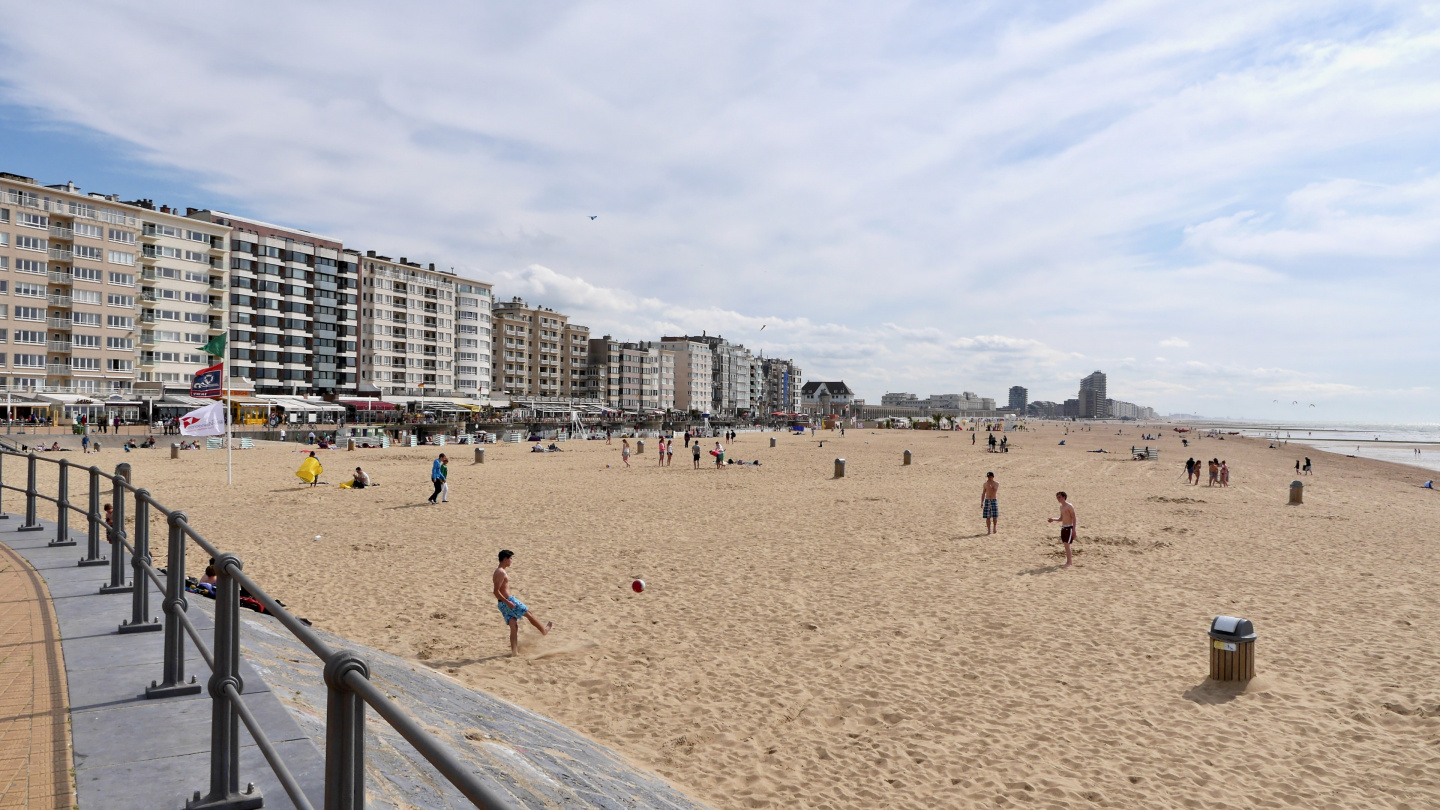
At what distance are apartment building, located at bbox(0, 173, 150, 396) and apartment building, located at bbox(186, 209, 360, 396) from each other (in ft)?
34.5

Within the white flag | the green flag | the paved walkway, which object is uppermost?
the green flag

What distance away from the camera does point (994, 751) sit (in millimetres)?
7207

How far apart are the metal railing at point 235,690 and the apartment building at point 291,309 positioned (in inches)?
3349

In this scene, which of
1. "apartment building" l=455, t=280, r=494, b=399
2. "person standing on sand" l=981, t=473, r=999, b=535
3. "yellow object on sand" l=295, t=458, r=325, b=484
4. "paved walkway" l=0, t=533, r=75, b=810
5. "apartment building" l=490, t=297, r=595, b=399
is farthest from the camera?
"apartment building" l=490, t=297, r=595, b=399

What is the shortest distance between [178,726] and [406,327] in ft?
333

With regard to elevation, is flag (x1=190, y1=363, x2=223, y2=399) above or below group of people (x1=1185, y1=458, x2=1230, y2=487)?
above

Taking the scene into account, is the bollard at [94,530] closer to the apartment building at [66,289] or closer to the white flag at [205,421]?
the white flag at [205,421]

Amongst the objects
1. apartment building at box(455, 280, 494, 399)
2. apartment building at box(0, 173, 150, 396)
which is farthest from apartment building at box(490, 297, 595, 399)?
apartment building at box(0, 173, 150, 396)

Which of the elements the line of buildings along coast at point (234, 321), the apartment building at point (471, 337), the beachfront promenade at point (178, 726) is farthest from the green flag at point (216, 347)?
the apartment building at point (471, 337)

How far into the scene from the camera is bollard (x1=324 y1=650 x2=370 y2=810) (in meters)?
1.67

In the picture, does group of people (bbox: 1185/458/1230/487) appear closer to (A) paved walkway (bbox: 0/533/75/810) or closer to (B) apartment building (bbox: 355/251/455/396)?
(A) paved walkway (bbox: 0/533/75/810)

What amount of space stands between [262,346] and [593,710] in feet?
288

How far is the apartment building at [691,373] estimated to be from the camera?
15900 centimetres

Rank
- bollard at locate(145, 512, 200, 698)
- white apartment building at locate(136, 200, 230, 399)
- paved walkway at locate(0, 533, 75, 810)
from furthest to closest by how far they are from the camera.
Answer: white apartment building at locate(136, 200, 230, 399) < bollard at locate(145, 512, 200, 698) < paved walkway at locate(0, 533, 75, 810)
